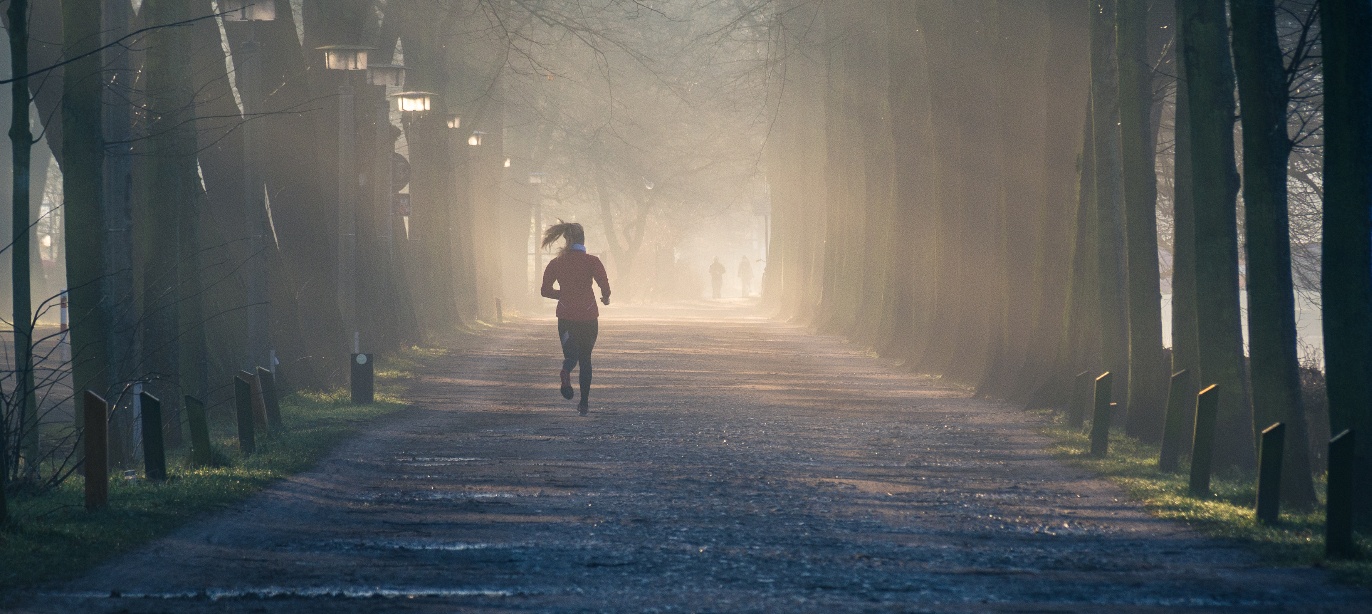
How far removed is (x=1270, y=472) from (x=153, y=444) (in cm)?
681

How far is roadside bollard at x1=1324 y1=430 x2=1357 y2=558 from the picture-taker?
7.32 metres

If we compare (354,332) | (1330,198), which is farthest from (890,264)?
(1330,198)

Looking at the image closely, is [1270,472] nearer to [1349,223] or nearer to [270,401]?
[1349,223]

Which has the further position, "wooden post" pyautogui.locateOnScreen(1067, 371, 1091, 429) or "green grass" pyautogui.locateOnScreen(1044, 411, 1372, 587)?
"wooden post" pyautogui.locateOnScreen(1067, 371, 1091, 429)

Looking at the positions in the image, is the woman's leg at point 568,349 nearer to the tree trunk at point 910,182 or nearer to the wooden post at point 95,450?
the wooden post at point 95,450

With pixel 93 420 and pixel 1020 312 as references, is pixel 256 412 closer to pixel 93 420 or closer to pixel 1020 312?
pixel 93 420

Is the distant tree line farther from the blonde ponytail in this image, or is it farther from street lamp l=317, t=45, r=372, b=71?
street lamp l=317, t=45, r=372, b=71

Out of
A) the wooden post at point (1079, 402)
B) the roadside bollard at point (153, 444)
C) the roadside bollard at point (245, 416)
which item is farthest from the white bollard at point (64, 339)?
the wooden post at point (1079, 402)

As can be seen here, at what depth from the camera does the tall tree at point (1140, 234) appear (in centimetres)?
1328

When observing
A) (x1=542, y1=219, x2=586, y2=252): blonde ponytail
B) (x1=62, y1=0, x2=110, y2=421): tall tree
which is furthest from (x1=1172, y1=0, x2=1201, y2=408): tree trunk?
(x1=62, y1=0, x2=110, y2=421): tall tree

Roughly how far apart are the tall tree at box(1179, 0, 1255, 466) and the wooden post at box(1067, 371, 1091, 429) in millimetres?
2869

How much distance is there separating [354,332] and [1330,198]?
47.2 ft

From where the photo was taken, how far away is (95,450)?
8172 millimetres

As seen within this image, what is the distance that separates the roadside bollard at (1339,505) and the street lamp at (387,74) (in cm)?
1591
